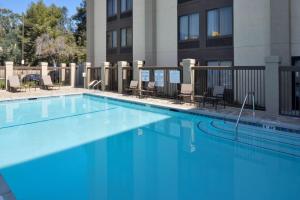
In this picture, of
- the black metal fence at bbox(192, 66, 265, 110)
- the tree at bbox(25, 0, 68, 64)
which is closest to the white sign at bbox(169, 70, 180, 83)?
the black metal fence at bbox(192, 66, 265, 110)

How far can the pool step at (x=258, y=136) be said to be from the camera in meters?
9.22

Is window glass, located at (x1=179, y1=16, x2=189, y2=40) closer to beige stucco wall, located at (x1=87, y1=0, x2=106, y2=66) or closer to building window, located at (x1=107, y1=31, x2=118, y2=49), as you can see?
building window, located at (x1=107, y1=31, x2=118, y2=49)

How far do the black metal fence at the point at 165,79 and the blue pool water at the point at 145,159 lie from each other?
10.8ft

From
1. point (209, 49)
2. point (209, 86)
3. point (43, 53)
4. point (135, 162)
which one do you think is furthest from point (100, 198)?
point (43, 53)

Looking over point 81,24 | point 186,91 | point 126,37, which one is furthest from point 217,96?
point 81,24

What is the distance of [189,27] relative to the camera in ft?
62.0

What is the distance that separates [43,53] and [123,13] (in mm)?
16999

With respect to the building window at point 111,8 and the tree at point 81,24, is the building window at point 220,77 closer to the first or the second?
the building window at point 111,8

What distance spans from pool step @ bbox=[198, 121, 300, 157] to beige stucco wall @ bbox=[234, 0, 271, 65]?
477 centimetres

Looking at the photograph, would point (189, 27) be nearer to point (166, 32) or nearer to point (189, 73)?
point (166, 32)

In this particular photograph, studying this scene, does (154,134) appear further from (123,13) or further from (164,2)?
(123,13)

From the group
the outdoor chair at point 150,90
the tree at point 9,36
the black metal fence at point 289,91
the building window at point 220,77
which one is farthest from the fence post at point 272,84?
the tree at point 9,36

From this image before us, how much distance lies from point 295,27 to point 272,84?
3.00 m

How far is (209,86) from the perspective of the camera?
16812 mm
